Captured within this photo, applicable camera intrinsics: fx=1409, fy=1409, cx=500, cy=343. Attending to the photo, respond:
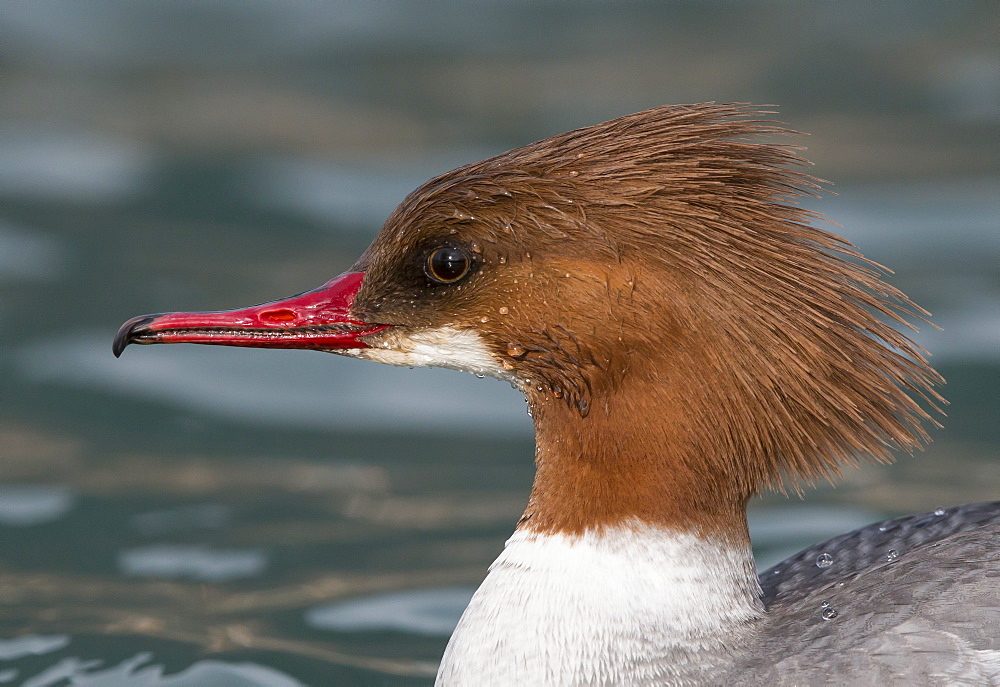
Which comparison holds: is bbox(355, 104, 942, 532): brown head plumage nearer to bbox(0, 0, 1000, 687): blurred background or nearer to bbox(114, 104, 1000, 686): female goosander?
bbox(114, 104, 1000, 686): female goosander

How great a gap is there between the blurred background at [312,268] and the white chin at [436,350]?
149cm

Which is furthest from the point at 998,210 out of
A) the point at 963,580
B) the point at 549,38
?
the point at 963,580

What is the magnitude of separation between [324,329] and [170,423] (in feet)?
7.78

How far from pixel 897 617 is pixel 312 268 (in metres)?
3.74

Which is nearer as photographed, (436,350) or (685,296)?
(685,296)

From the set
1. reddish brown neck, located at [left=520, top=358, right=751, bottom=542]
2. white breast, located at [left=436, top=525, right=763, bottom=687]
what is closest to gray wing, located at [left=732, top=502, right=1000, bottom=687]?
white breast, located at [left=436, top=525, right=763, bottom=687]

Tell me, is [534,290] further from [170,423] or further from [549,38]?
[549,38]

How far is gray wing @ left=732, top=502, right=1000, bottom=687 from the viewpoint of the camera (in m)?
3.09

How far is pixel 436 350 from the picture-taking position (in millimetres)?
3449

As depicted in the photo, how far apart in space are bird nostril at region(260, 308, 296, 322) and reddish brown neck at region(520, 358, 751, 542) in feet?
2.11

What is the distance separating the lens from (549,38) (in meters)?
7.71

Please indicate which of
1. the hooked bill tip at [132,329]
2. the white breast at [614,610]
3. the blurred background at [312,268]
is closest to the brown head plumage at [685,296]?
the white breast at [614,610]

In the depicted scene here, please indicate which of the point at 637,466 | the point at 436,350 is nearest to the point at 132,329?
the point at 436,350

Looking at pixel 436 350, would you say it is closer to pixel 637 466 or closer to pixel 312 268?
pixel 637 466
